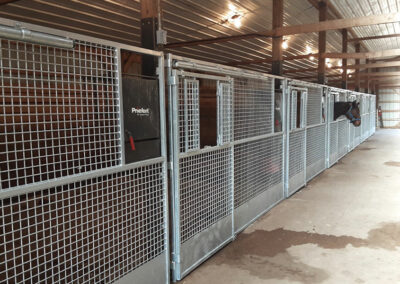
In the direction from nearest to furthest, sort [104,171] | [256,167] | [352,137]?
1. [104,171]
2. [256,167]
3. [352,137]

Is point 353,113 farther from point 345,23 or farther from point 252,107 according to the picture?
point 252,107

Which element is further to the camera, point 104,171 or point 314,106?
point 314,106

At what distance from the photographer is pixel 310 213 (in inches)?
163

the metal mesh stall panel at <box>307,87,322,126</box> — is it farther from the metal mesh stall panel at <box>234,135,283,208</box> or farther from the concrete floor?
the metal mesh stall panel at <box>234,135,283,208</box>

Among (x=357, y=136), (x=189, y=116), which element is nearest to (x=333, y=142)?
(x=357, y=136)

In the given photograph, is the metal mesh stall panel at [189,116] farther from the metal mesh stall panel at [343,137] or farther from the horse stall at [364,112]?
the horse stall at [364,112]

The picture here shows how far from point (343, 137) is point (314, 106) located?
10.5ft

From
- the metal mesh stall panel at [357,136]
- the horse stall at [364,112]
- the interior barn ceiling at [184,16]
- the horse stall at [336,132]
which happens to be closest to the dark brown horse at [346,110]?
the horse stall at [336,132]

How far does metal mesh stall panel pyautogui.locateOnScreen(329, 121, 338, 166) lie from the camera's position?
723 cm

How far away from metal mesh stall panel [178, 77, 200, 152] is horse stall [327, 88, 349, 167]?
508cm

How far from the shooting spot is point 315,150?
6.12m

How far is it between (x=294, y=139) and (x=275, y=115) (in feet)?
2.77

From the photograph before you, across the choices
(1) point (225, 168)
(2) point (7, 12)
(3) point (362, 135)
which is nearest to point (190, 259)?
(1) point (225, 168)

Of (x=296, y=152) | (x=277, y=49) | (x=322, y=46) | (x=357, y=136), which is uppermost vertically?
(x=322, y=46)
